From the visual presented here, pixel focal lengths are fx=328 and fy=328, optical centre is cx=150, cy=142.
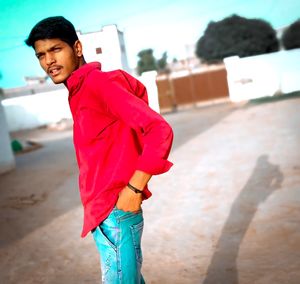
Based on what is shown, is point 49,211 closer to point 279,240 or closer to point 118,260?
point 279,240

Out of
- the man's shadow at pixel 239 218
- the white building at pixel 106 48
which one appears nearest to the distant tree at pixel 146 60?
the man's shadow at pixel 239 218

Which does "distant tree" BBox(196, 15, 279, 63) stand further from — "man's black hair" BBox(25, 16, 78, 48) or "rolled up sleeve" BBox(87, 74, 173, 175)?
"rolled up sleeve" BBox(87, 74, 173, 175)

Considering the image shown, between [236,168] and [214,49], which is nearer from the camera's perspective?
[236,168]

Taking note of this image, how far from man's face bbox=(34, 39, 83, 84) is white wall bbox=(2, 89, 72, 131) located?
53.5ft

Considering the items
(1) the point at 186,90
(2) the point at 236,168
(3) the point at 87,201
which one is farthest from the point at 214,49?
(3) the point at 87,201

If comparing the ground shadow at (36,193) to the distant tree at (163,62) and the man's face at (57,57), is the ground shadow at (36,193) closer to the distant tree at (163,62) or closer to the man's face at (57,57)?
the man's face at (57,57)

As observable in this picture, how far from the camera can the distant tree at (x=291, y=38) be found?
14.2 metres

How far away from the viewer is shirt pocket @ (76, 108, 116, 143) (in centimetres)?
112

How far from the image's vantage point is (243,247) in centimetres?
270

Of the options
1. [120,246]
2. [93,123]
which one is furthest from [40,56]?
[120,246]

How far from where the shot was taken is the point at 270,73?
41.6 ft

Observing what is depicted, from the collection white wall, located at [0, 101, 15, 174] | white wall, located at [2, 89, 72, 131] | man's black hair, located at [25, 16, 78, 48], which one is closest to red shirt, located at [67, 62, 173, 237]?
man's black hair, located at [25, 16, 78, 48]

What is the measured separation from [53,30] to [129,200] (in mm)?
650

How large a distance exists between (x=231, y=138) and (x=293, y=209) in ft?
13.2
